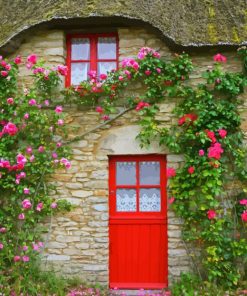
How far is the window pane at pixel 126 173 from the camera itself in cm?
565

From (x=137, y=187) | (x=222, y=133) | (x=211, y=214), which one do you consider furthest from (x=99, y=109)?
(x=211, y=214)

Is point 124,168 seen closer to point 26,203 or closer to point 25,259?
point 26,203

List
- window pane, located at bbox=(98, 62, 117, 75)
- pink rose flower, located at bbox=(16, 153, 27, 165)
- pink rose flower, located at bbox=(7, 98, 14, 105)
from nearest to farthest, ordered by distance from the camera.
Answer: pink rose flower, located at bbox=(16, 153, 27, 165) → pink rose flower, located at bbox=(7, 98, 14, 105) → window pane, located at bbox=(98, 62, 117, 75)

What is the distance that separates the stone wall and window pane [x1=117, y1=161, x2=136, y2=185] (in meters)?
0.22

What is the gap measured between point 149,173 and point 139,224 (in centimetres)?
71

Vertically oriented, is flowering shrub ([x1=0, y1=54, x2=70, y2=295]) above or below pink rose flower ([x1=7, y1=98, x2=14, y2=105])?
below

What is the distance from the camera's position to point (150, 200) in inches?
220

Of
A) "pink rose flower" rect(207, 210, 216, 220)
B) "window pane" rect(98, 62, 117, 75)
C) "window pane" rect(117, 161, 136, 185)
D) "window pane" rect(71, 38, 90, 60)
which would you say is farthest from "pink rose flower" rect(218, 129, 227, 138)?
"window pane" rect(71, 38, 90, 60)

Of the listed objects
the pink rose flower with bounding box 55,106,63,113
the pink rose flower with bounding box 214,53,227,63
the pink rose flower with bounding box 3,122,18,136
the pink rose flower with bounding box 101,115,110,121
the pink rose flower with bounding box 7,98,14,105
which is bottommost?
the pink rose flower with bounding box 3,122,18,136

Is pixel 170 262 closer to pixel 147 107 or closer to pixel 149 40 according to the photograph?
pixel 147 107

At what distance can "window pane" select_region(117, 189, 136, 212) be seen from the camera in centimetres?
561

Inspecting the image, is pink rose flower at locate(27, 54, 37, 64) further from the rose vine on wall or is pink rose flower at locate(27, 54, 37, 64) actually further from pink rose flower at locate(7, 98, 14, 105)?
pink rose flower at locate(7, 98, 14, 105)

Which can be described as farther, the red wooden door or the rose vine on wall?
the red wooden door

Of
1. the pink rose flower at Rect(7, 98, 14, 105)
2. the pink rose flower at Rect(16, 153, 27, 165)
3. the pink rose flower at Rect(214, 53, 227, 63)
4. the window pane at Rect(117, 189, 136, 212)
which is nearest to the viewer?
the pink rose flower at Rect(16, 153, 27, 165)
